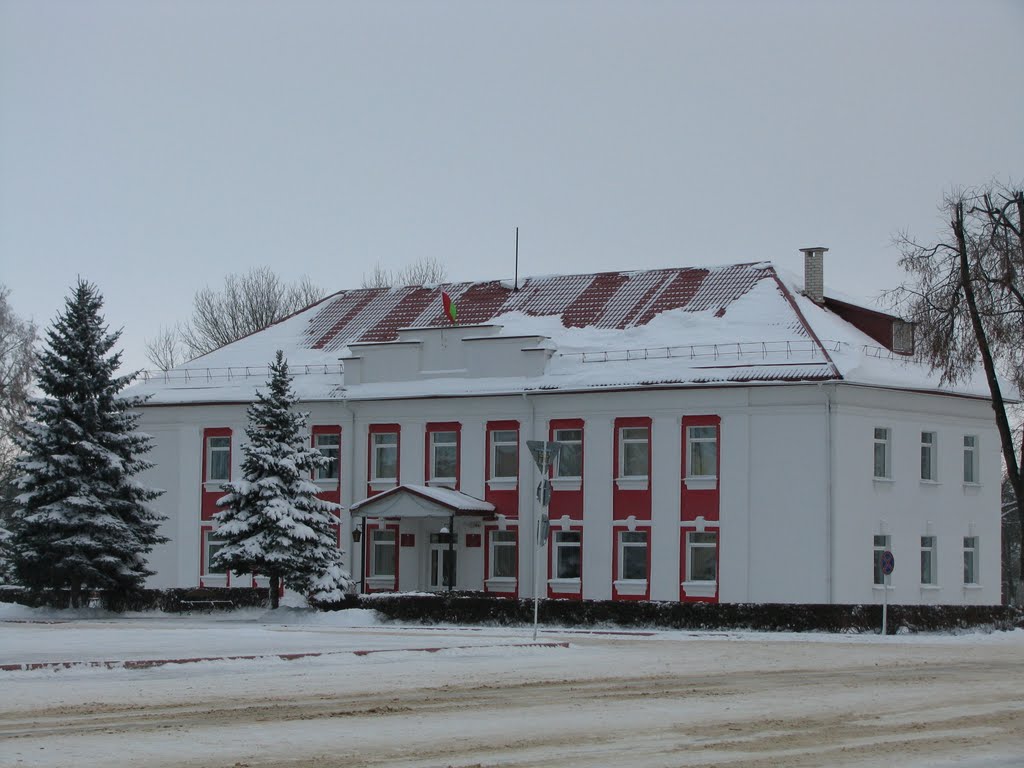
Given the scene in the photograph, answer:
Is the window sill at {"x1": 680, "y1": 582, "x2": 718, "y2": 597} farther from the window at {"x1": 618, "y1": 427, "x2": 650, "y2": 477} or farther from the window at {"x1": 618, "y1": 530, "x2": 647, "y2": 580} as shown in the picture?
the window at {"x1": 618, "y1": 427, "x2": 650, "y2": 477}

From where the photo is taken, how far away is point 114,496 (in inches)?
1735

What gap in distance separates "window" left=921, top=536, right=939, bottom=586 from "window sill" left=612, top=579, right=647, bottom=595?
763 centimetres

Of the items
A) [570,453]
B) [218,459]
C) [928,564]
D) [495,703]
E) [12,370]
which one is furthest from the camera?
[12,370]

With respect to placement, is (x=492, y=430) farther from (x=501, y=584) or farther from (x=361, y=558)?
(x=361, y=558)

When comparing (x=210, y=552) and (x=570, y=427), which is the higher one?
(x=570, y=427)

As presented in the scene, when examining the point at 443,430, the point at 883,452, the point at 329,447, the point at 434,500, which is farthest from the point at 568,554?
the point at 883,452

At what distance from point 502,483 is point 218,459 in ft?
31.2

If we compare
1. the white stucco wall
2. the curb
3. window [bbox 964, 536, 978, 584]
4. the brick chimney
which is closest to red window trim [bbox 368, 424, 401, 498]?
the white stucco wall

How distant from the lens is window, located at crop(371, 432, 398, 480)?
49031mm

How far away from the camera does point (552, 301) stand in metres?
51.3

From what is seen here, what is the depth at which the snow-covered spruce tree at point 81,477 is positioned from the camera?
4309cm

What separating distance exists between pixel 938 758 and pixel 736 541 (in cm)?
2952

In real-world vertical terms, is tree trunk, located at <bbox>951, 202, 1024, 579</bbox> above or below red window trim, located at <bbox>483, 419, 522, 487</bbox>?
above

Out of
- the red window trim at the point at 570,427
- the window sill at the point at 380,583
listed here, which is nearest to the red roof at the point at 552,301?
the red window trim at the point at 570,427
